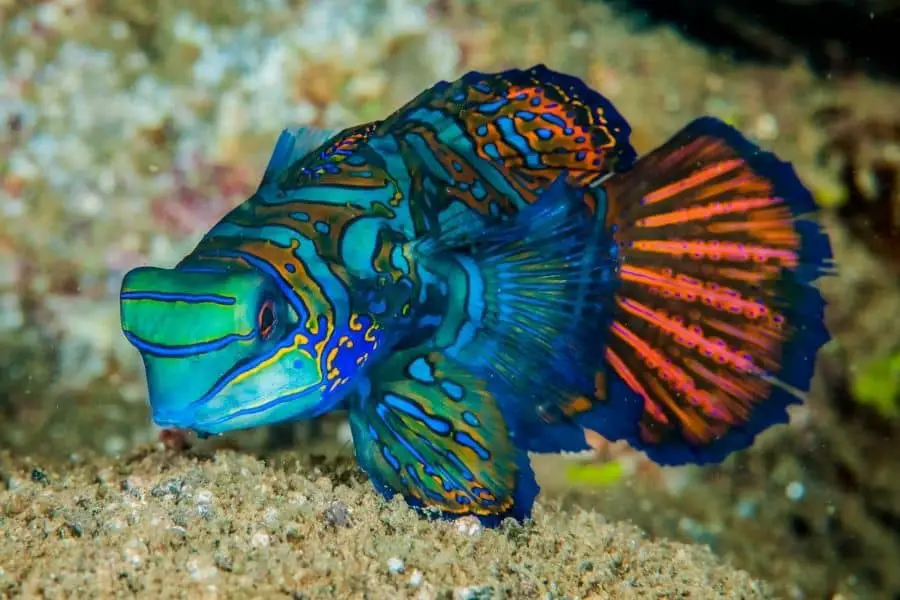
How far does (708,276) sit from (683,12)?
7.79 feet

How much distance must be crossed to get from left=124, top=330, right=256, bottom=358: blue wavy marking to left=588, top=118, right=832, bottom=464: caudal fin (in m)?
1.64

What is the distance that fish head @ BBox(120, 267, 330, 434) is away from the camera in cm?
199

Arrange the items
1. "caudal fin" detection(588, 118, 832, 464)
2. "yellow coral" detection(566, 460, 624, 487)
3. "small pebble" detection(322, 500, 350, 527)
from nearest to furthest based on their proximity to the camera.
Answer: "small pebble" detection(322, 500, 350, 527), "caudal fin" detection(588, 118, 832, 464), "yellow coral" detection(566, 460, 624, 487)

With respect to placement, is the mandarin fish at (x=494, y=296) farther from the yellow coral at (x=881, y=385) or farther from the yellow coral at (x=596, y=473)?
the yellow coral at (x=881, y=385)

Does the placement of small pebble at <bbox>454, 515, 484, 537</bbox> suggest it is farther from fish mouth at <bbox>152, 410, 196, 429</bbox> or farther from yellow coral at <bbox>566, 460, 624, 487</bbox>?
yellow coral at <bbox>566, 460, 624, 487</bbox>

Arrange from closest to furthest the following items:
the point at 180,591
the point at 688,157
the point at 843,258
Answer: the point at 180,591, the point at 688,157, the point at 843,258

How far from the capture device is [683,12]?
4.74m

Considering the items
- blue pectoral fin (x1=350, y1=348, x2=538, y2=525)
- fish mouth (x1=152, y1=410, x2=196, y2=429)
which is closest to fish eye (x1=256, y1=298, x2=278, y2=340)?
fish mouth (x1=152, y1=410, x2=196, y2=429)

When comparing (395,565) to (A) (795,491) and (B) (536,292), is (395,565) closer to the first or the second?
(B) (536,292)

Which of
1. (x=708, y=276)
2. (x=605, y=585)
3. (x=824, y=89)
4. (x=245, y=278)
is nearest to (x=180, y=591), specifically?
(x=245, y=278)

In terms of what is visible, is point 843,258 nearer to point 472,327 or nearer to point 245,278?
point 472,327

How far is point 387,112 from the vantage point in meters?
4.44

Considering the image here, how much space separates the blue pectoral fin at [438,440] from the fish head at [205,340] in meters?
0.63

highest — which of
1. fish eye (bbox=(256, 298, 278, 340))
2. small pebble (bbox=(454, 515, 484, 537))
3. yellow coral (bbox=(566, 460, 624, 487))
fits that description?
fish eye (bbox=(256, 298, 278, 340))
